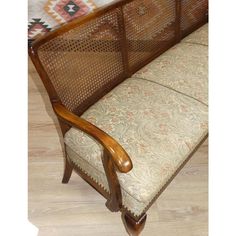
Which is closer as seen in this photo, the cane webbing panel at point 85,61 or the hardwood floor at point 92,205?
the cane webbing panel at point 85,61

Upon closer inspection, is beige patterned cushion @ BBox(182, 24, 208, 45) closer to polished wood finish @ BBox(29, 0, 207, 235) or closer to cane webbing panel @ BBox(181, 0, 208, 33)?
cane webbing panel @ BBox(181, 0, 208, 33)

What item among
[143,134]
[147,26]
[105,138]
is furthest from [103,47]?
[105,138]

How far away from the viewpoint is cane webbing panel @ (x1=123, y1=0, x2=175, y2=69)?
2121 mm

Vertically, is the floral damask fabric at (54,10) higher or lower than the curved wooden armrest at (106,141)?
lower

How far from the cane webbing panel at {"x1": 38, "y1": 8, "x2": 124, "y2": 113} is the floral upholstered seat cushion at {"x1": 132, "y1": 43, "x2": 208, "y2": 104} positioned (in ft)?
0.85

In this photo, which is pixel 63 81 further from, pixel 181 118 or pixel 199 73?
pixel 199 73

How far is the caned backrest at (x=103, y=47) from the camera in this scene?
1.71 meters

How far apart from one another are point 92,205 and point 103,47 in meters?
1.02

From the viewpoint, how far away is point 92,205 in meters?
2.13

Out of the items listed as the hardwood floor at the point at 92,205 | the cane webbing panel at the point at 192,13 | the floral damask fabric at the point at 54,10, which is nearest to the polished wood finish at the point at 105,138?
→ the hardwood floor at the point at 92,205

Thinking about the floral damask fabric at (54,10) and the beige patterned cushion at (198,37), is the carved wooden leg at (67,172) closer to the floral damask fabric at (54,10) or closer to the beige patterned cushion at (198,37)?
the beige patterned cushion at (198,37)

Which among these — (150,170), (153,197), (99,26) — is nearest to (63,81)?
(99,26)

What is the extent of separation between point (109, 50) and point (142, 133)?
0.60 meters

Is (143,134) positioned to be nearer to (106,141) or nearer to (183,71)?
(106,141)
